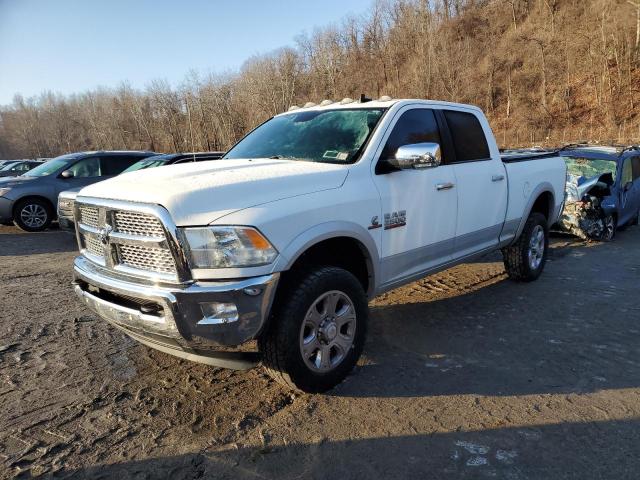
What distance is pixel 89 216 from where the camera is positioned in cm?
337

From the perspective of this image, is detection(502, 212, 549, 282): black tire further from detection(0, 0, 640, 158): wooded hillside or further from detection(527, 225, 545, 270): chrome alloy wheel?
detection(0, 0, 640, 158): wooded hillside

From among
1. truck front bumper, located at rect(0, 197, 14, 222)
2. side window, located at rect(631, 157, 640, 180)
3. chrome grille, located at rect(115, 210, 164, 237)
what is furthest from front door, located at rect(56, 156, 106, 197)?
side window, located at rect(631, 157, 640, 180)

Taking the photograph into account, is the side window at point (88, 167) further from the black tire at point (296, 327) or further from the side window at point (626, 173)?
the side window at point (626, 173)

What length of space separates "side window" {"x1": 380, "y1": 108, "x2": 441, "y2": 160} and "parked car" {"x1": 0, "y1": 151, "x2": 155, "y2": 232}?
27.8ft

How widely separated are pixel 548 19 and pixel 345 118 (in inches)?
1968

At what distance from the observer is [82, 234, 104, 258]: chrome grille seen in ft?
10.8

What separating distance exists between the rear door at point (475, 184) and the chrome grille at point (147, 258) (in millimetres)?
2729

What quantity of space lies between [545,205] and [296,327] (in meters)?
4.65

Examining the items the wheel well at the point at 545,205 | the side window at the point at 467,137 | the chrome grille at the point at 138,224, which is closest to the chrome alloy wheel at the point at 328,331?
the chrome grille at the point at 138,224

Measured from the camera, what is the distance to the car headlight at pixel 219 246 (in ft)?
8.87

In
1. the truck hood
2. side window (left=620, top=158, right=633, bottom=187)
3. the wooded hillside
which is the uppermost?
the wooded hillside

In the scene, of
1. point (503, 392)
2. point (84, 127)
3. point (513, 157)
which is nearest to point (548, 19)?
point (513, 157)

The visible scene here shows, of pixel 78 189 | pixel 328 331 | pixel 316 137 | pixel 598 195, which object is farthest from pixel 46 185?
pixel 598 195

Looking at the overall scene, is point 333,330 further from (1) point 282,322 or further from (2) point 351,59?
(2) point 351,59
